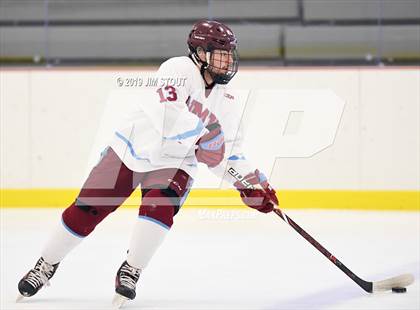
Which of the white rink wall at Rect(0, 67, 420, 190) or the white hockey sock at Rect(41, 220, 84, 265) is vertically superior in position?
the white rink wall at Rect(0, 67, 420, 190)

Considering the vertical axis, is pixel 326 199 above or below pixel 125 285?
above

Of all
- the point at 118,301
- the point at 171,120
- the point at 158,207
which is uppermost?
the point at 171,120

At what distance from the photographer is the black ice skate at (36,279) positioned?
119 inches

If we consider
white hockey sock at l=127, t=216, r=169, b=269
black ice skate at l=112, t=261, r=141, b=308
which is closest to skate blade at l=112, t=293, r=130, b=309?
black ice skate at l=112, t=261, r=141, b=308

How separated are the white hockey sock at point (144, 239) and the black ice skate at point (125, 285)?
0.08 feet

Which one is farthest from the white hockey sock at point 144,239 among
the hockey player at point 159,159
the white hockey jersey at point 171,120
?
the white hockey jersey at point 171,120

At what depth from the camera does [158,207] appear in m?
2.91

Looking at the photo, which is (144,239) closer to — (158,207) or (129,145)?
(158,207)

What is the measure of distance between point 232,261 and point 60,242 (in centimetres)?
115

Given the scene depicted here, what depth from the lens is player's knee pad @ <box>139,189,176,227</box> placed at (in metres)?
2.90

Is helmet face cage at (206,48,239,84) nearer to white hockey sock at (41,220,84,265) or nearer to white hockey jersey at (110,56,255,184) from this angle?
white hockey jersey at (110,56,255,184)

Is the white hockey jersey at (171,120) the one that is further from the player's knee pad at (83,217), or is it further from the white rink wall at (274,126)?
the white rink wall at (274,126)

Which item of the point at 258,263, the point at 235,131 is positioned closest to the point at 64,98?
the point at 258,263

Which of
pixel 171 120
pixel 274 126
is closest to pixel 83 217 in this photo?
pixel 171 120
